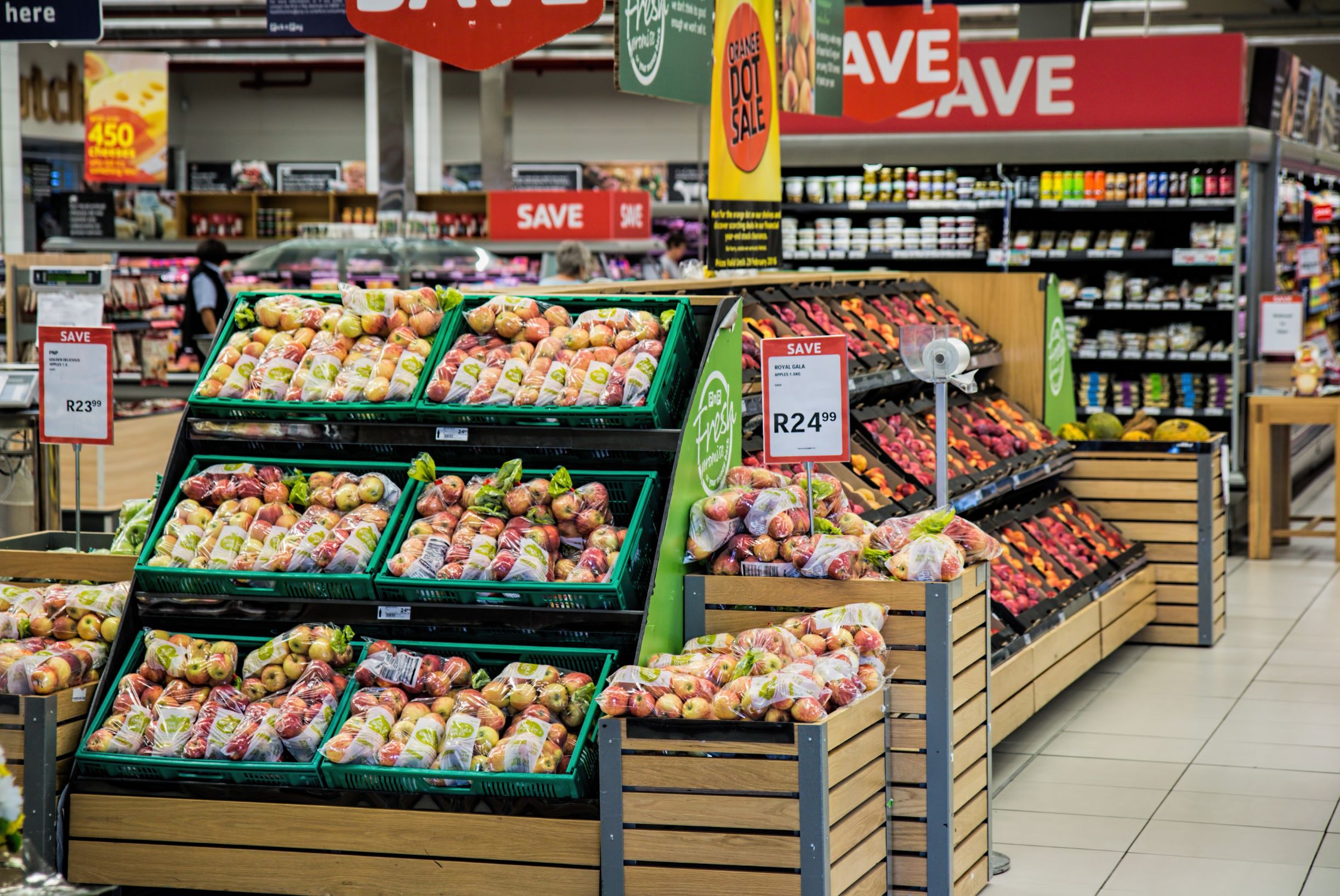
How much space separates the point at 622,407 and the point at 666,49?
1542mm

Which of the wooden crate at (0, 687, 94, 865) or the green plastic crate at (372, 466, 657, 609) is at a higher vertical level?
the green plastic crate at (372, 466, 657, 609)

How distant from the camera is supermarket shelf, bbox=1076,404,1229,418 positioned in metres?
9.86

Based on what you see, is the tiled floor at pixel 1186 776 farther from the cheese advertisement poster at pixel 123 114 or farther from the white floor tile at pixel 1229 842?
the cheese advertisement poster at pixel 123 114

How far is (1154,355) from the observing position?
994 centimetres

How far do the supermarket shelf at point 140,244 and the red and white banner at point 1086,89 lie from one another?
6500 millimetres

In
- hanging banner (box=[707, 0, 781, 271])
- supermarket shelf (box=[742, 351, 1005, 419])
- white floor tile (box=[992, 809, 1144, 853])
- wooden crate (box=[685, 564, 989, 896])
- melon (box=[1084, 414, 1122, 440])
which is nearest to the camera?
wooden crate (box=[685, 564, 989, 896])

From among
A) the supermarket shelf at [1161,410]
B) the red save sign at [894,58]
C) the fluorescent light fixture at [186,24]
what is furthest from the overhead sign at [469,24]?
the fluorescent light fixture at [186,24]

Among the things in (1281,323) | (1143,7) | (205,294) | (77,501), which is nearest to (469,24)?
(77,501)

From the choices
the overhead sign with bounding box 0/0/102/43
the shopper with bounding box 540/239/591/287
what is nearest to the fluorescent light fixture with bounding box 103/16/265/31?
the shopper with bounding box 540/239/591/287

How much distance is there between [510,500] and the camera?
3797 millimetres

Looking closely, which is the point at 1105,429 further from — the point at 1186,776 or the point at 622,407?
the point at 622,407

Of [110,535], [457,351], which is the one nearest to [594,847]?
[457,351]

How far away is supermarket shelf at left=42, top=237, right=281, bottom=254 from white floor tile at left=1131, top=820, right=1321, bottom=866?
38.0 feet

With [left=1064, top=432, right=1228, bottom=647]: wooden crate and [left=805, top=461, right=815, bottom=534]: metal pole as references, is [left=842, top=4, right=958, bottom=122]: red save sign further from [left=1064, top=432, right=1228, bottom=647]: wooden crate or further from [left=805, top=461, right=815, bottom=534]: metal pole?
[left=805, top=461, right=815, bottom=534]: metal pole
